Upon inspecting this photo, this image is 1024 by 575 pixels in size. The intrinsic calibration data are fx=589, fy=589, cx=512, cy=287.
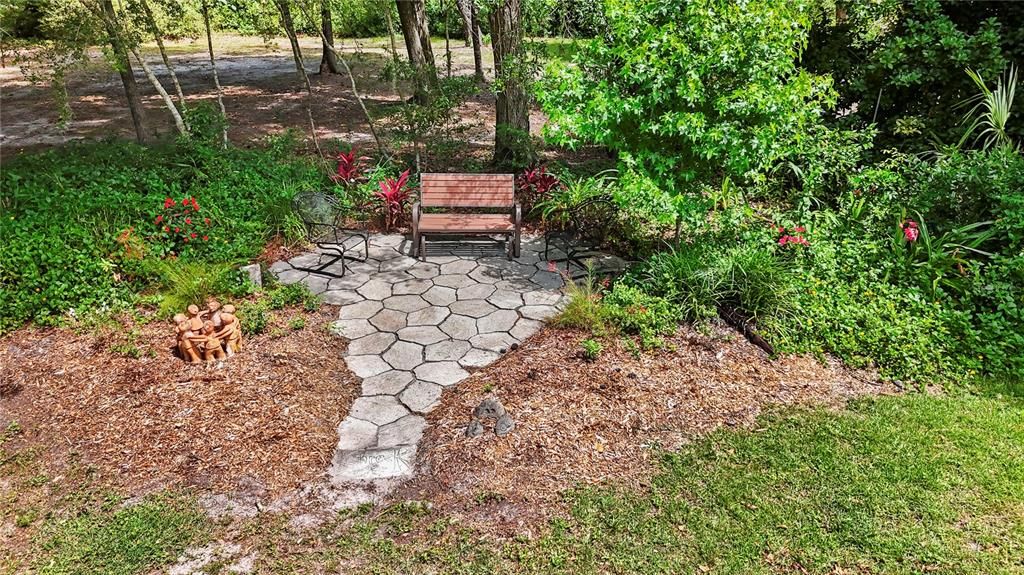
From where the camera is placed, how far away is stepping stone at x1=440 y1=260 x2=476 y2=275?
20.5 feet

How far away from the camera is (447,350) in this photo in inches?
193

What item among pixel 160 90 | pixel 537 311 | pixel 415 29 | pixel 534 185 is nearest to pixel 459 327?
pixel 537 311

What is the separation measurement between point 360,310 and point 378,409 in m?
1.50

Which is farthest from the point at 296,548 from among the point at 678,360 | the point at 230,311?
the point at 678,360

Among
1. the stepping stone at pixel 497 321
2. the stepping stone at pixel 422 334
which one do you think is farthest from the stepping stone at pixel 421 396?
the stepping stone at pixel 497 321

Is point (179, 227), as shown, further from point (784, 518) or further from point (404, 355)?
point (784, 518)

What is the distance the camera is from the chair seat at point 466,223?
6.36m

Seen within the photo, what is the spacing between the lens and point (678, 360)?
4.58m

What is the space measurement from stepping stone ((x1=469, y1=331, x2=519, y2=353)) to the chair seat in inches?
64.2

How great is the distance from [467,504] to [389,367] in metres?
1.63

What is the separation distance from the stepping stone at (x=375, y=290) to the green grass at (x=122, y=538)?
2.65m

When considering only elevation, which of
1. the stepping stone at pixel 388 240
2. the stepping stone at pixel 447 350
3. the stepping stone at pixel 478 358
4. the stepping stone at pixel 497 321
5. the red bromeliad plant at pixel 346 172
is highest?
the red bromeliad plant at pixel 346 172

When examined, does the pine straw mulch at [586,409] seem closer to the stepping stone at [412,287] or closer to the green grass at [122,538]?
the green grass at [122,538]

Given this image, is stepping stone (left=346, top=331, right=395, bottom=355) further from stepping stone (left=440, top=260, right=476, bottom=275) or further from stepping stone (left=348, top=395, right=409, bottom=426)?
stepping stone (left=440, top=260, right=476, bottom=275)
